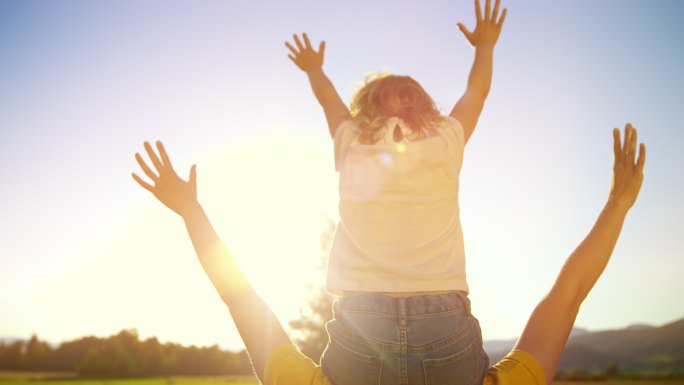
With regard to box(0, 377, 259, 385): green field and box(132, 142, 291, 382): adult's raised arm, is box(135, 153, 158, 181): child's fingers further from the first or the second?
box(0, 377, 259, 385): green field

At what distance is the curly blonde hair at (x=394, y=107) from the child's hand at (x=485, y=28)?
3.38 feet

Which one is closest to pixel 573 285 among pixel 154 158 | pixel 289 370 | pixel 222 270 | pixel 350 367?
pixel 350 367

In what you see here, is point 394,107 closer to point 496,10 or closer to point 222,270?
point 222,270

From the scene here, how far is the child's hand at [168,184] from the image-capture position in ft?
7.39

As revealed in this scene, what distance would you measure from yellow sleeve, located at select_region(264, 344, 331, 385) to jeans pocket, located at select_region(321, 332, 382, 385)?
0.05 metres

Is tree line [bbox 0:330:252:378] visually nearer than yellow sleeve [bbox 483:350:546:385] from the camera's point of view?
No

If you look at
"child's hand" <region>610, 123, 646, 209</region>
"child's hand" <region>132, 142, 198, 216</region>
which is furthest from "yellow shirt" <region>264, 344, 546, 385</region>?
"child's hand" <region>610, 123, 646, 209</region>

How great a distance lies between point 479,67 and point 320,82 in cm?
100

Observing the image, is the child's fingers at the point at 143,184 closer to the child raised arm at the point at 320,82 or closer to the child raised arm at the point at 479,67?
the child raised arm at the point at 320,82

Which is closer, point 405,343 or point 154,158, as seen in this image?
point 405,343

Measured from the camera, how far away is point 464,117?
2.65 m

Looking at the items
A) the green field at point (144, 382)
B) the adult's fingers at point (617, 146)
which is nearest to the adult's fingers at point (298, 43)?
the adult's fingers at point (617, 146)

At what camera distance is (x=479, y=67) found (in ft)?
10.0

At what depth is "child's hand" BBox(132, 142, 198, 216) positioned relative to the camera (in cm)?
225
